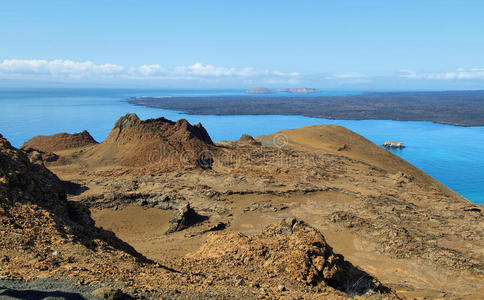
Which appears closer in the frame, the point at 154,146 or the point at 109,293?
the point at 109,293

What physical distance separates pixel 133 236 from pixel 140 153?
11.5m

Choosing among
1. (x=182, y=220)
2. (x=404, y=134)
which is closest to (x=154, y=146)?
(x=182, y=220)

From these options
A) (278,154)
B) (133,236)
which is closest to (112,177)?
(133,236)

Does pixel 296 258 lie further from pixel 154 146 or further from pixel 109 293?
pixel 154 146

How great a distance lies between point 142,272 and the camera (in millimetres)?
7074

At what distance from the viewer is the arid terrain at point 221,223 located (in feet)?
23.4

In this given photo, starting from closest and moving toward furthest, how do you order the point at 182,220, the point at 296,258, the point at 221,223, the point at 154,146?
the point at 296,258 < the point at 182,220 < the point at 221,223 < the point at 154,146

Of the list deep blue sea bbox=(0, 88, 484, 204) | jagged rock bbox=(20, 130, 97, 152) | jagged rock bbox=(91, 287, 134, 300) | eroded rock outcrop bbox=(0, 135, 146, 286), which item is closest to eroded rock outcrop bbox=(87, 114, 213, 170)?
jagged rock bbox=(20, 130, 97, 152)

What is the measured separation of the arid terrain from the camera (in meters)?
7.13

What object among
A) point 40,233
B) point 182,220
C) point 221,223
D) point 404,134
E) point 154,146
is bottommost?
point 404,134

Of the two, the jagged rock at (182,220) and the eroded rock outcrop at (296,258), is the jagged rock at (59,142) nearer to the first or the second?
the jagged rock at (182,220)

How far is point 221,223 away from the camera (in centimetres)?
1514

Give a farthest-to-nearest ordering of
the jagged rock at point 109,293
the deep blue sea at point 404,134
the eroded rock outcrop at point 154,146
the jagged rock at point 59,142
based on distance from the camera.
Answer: the deep blue sea at point 404,134 < the jagged rock at point 59,142 < the eroded rock outcrop at point 154,146 < the jagged rock at point 109,293

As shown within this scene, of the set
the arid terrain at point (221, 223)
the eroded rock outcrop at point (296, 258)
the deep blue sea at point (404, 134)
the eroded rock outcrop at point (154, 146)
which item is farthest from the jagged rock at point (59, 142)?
the eroded rock outcrop at point (296, 258)
